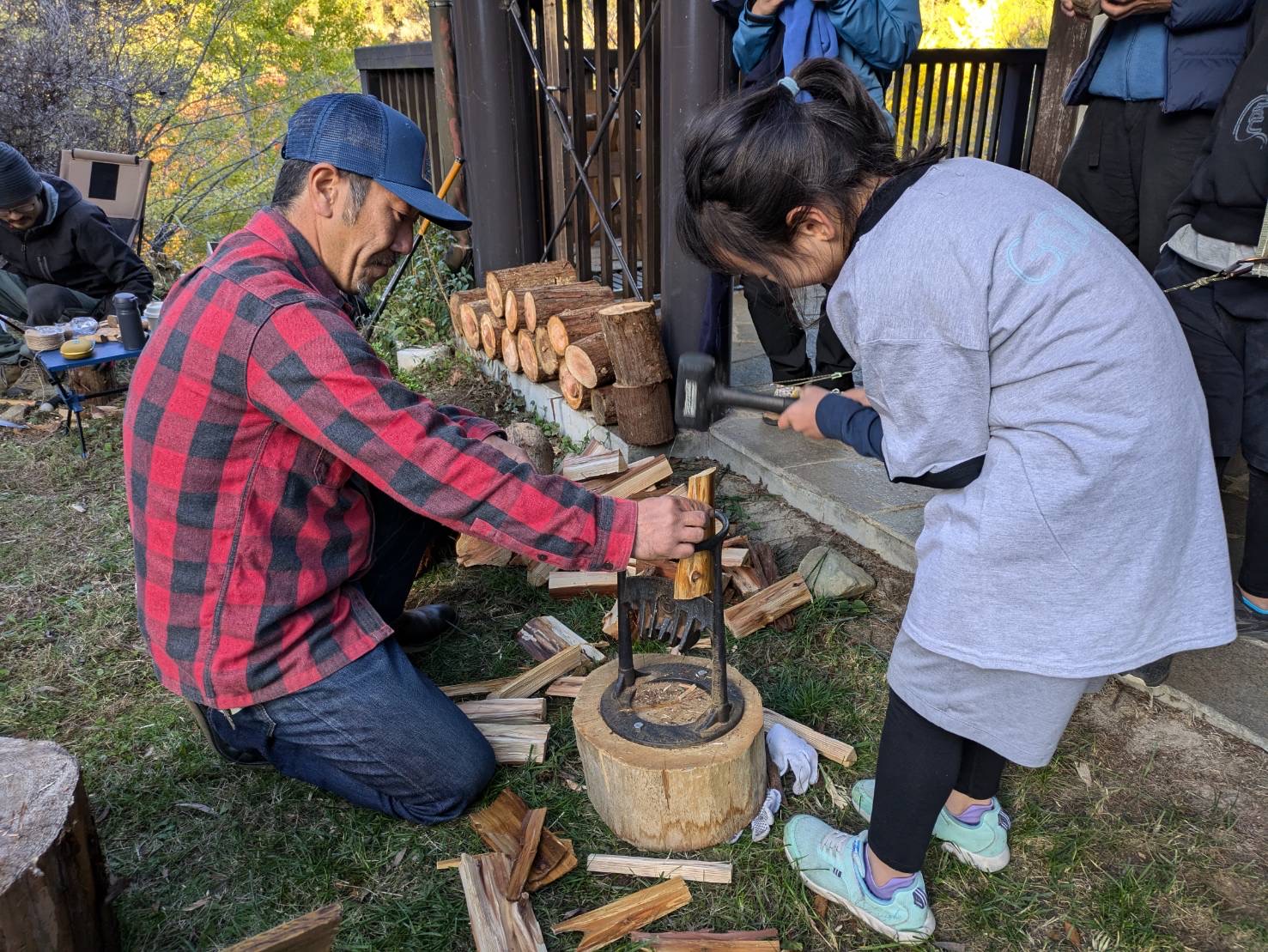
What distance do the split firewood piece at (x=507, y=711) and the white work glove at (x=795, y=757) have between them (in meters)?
0.75

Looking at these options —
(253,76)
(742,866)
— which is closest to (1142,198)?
(742,866)

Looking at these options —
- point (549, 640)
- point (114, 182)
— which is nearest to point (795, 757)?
point (549, 640)

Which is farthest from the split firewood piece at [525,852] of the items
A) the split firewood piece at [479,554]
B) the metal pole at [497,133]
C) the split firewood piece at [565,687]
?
the metal pole at [497,133]

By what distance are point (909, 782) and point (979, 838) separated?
0.55m

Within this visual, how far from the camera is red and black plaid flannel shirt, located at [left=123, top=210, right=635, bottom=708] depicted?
6.66ft

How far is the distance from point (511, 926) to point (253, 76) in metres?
16.9

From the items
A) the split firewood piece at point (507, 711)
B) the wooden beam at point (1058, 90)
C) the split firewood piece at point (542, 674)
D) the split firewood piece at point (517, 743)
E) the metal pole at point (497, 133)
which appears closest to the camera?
the split firewood piece at point (517, 743)

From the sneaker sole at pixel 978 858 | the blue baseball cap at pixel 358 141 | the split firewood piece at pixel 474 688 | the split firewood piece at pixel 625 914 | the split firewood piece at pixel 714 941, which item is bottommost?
the split firewood piece at pixel 625 914

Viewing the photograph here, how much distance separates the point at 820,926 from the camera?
2.14 m

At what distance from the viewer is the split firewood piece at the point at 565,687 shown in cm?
300

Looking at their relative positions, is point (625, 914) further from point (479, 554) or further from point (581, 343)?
point (581, 343)

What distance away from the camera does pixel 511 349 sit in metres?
5.36

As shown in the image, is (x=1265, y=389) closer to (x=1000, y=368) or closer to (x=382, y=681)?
(x=1000, y=368)

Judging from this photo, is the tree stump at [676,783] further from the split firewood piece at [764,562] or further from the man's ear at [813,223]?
the man's ear at [813,223]
